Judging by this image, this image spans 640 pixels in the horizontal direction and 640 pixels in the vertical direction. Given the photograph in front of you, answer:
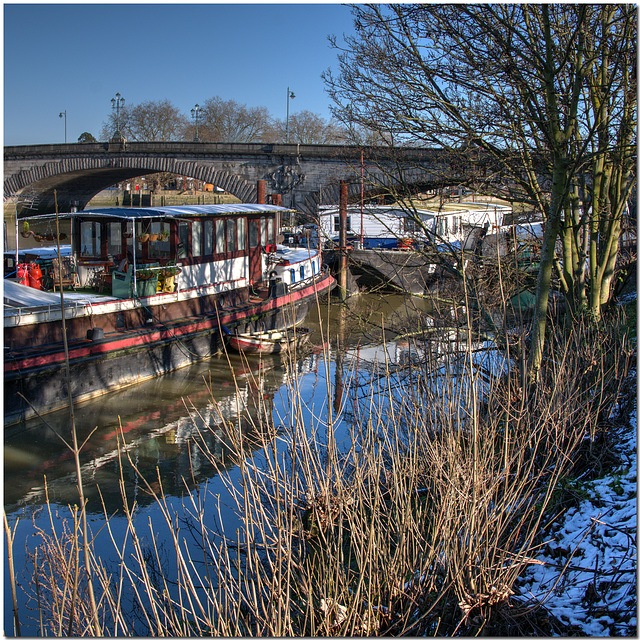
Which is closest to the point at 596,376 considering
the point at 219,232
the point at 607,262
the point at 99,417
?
the point at 607,262

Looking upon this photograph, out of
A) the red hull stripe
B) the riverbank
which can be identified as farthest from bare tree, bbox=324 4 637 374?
the red hull stripe

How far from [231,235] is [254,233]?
114cm

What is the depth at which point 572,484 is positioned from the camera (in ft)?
17.7

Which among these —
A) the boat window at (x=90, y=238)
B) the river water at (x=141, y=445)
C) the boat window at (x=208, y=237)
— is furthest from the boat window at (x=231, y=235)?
the river water at (x=141, y=445)

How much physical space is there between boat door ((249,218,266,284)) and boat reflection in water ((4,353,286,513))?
4.36 m

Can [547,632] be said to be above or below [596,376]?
below

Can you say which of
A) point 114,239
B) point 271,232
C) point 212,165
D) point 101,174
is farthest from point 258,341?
point 101,174

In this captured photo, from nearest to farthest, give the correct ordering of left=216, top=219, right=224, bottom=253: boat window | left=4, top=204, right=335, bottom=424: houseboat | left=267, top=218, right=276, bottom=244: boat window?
left=4, top=204, right=335, bottom=424: houseboat < left=216, top=219, right=224, bottom=253: boat window < left=267, top=218, right=276, bottom=244: boat window

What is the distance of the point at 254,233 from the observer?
56.4ft

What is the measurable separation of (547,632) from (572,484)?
1.77m

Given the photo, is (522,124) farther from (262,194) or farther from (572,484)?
(262,194)

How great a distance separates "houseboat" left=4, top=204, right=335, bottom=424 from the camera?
36.8ft

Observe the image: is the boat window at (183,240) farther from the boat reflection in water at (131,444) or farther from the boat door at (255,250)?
the boat reflection in water at (131,444)

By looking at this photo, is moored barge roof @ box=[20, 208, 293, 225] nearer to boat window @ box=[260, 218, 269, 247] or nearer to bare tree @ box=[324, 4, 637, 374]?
boat window @ box=[260, 218, 269, 247]
